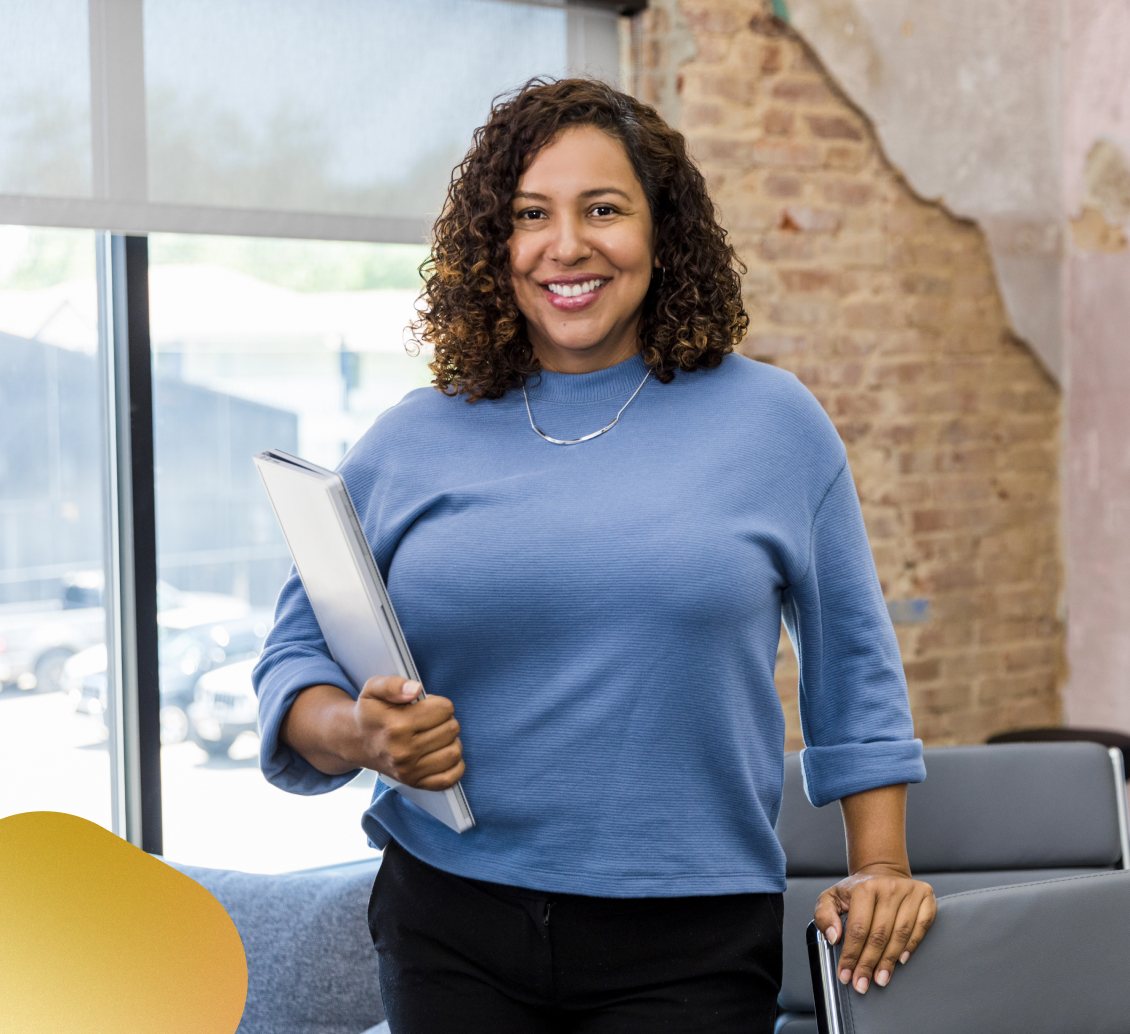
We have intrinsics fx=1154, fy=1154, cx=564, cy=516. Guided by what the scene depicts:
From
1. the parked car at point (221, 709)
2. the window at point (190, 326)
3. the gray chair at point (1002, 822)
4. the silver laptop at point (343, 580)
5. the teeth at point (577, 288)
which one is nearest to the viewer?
the silver laptop at point (343, 580)

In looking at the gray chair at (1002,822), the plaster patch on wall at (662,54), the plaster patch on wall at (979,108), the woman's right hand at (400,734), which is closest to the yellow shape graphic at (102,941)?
the woman's right hand at (400,734)

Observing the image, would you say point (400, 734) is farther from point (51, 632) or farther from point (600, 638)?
point (51, 632)

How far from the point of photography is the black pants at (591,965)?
1024mm

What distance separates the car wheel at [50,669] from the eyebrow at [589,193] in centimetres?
165

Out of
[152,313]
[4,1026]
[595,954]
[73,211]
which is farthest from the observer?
Answer: [152,313]

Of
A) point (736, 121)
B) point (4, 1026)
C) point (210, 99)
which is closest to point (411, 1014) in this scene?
point (4, 1026)

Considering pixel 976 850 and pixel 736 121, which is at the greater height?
pixel 736 121

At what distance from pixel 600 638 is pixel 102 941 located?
26.2 inches

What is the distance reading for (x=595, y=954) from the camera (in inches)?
40.4

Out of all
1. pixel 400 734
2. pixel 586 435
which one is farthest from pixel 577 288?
pixel 400 734

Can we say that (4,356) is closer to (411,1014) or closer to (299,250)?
(299,250)

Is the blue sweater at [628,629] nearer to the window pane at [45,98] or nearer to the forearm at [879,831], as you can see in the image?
the forearm at [879,831]

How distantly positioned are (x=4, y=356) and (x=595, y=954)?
183 centimetres

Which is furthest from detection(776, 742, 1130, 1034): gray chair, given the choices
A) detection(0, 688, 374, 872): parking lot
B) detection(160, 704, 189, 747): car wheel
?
detection(160, 704, 189, 747): car wheel
